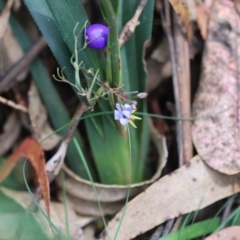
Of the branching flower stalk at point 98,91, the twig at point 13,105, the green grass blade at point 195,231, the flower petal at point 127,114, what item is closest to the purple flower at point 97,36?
the branching flower stalk at point 98,91

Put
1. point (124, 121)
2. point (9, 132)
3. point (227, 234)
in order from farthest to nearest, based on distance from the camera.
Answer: point (9, 132) → point (227, 234) → point (124, 121)

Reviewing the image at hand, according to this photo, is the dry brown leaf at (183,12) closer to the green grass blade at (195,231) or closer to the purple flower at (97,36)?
the purple flower at (97,36)

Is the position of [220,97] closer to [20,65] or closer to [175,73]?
[175,73]

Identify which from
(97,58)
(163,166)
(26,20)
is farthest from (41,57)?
(163,166)

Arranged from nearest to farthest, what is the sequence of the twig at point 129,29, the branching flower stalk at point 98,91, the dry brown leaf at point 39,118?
the branching flower stalk at point 98,91 < the twig at point 129,29 < the dry brown leaf at point 39,118

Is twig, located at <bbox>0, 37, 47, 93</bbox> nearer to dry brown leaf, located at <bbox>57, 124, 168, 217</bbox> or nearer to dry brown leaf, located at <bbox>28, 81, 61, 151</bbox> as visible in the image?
dry brown leaf, located at <bbox>28, 81, 61, 151</bbox>

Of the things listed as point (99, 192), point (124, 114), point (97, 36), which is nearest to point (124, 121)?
point (124, 114)
